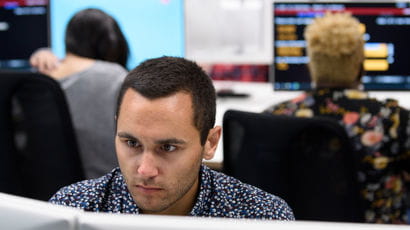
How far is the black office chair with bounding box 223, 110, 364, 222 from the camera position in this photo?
1.27m

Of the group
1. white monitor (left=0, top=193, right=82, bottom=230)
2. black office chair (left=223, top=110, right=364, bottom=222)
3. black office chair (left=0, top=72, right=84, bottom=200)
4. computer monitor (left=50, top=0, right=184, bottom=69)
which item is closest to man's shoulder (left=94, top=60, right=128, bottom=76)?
black office chair (left=0, top=72, right=84, bottom=200)

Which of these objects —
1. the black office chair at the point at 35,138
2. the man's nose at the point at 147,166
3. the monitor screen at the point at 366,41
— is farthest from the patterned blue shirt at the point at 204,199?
the monitor screen at the point at 366,41

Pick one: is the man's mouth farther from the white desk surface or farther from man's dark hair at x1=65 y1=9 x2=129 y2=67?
the white desk surface

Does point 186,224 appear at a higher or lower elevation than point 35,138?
higher

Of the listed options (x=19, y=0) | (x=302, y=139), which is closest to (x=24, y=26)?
(x=19, y=0)

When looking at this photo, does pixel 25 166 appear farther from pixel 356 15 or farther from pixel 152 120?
pixel 356 15

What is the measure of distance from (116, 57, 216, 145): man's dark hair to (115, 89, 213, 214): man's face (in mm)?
12

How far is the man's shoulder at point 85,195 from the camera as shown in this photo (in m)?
0.82

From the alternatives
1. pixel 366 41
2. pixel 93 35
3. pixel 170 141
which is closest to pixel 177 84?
pixel 170 141

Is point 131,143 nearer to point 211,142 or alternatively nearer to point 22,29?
point 211,142

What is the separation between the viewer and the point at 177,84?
0.80 m

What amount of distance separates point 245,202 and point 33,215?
1.50ft

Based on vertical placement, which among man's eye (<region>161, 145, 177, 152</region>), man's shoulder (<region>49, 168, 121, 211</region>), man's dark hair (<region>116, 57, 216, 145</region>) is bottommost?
man's shoulder (<region>49, 168, 121, 211</region>)

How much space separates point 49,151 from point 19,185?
144mm
